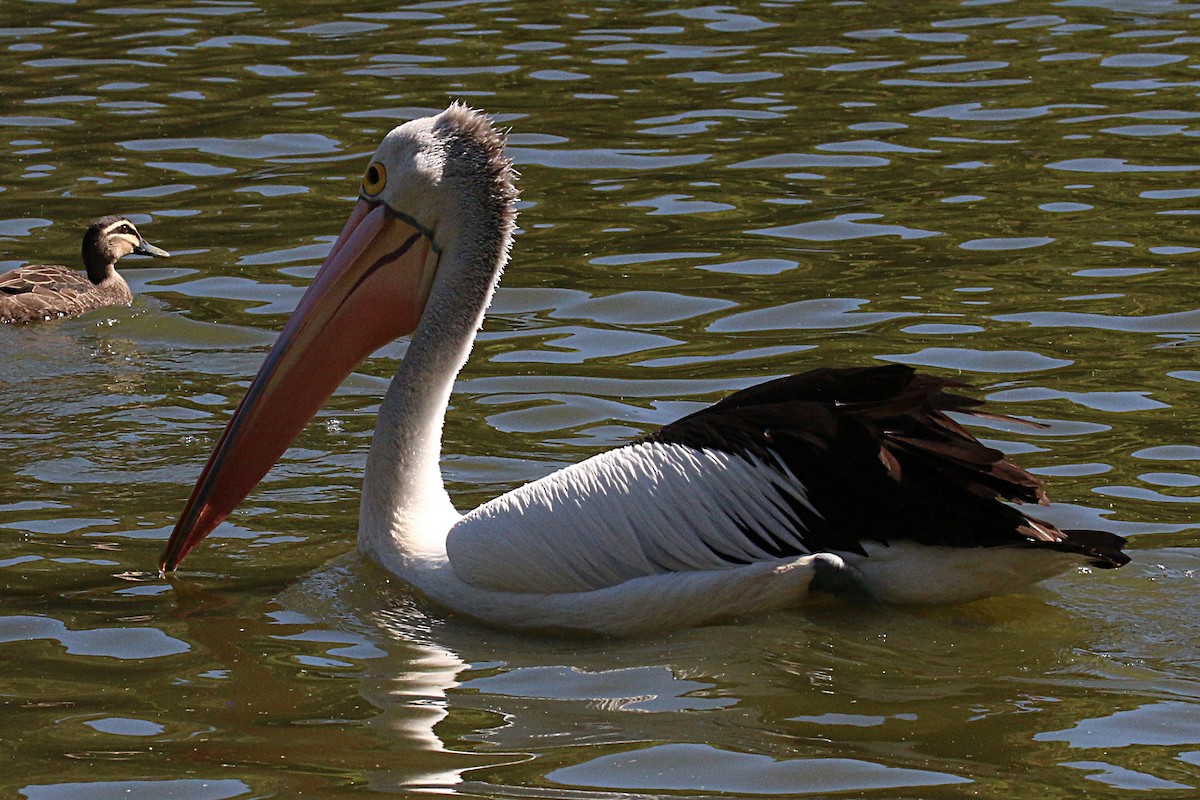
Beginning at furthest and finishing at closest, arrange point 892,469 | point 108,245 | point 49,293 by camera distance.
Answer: point 108,245
point 49,293
point 892,469

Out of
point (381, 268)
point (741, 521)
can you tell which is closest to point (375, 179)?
point (381, 268)

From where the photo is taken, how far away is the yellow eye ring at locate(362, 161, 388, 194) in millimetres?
5461

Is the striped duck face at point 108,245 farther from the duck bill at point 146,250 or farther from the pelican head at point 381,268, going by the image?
the pelican head at point 381,268

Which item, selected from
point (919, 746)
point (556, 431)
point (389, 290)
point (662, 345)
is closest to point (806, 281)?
point (662, 345)

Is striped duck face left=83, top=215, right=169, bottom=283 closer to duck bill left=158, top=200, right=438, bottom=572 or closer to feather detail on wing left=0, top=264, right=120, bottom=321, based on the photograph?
feather detail on wing left=0, top=264, right=120, bottom=321

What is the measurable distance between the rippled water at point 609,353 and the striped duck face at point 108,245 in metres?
0.22

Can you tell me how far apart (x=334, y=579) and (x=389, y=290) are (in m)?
0.85

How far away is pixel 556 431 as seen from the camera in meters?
6.43

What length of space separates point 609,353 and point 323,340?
76.0 inches

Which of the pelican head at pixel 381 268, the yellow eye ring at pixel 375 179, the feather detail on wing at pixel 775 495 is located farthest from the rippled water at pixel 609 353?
the yellow eye ring at pixel 375 179

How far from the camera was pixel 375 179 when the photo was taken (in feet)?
18.0

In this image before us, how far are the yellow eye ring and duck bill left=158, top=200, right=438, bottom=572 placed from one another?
0.15 feet

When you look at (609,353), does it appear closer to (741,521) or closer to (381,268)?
(381,268)

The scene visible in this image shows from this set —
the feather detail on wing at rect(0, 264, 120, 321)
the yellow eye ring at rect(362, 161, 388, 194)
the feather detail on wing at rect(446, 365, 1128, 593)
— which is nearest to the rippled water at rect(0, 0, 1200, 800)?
the feather detail on wing at rect(0, 264, 120, 321)
